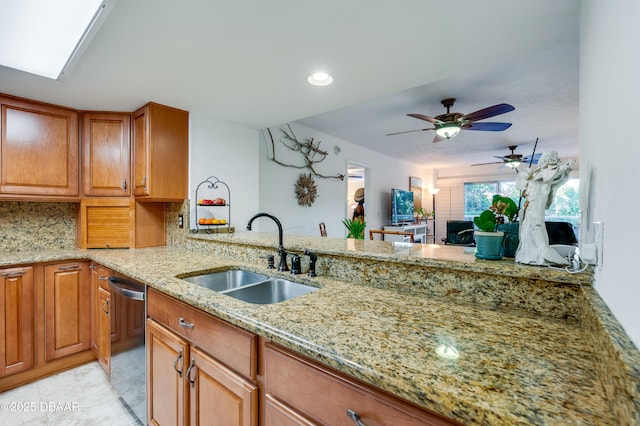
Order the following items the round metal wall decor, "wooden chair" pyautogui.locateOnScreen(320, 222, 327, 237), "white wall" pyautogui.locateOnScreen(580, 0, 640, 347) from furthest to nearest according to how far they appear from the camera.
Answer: "wooden chair" pyautogui.locateOnScreen(320, 222, 327, 237) < the round metal wall decor < "white wall" pyautogui.locateOnScreen(580, 0, 640, 347)

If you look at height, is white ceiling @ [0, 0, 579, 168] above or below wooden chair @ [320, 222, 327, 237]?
above

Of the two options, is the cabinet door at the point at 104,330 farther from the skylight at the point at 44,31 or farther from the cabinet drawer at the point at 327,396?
the cabinet drawer at the point at 327,396

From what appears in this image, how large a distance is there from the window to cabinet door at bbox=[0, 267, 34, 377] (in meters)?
7.23

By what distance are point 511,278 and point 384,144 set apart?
165 inches

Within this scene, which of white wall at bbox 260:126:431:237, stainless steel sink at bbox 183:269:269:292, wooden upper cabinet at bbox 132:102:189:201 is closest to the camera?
stainless steel sink at bbox 183:269:269:292

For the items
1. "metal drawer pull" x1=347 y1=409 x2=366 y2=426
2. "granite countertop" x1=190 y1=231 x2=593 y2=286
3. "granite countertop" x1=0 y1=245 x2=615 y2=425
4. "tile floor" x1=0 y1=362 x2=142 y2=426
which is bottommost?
"tile floor" x1=0 y1=362 x2=142 y2=426

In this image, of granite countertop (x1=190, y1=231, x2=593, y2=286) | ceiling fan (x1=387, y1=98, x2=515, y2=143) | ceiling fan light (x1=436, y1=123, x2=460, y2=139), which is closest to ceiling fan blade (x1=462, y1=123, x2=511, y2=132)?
ceiling fan (x1=387, y1=98, x2=515, y2=143)

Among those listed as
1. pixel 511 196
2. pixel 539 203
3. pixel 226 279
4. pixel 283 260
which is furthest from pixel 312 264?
pixel 511 196

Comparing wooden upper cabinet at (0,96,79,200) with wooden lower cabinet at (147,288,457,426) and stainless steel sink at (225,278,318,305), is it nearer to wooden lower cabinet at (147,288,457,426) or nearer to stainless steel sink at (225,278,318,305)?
wooden lower cabinet at (147,288,457,426)

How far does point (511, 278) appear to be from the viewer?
3.59 feet

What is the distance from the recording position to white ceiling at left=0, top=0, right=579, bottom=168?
131cm

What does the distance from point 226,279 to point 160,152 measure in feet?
4.12

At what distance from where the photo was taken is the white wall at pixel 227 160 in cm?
262

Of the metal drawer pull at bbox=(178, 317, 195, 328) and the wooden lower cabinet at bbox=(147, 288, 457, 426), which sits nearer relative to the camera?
the wooden lower cabinet at bbox=(147, 288, 457, 426)
